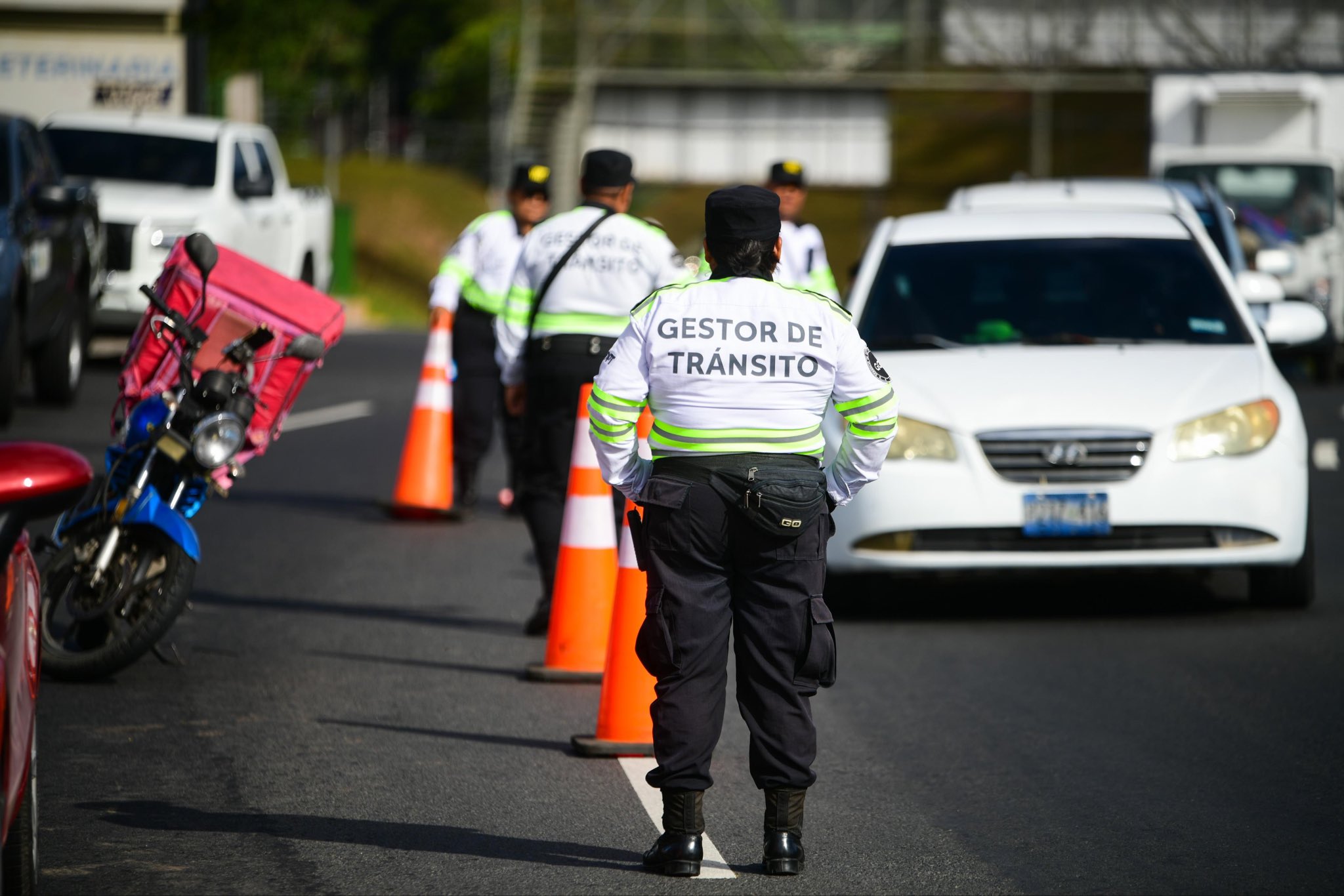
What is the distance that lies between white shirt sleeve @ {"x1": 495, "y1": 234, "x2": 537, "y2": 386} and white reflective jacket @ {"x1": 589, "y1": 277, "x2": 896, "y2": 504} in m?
3.40

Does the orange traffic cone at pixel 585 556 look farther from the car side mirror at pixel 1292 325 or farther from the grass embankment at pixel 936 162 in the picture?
the grass embankment at pixel 936 162

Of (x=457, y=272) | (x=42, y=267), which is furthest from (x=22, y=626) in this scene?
(x=42, y=267)

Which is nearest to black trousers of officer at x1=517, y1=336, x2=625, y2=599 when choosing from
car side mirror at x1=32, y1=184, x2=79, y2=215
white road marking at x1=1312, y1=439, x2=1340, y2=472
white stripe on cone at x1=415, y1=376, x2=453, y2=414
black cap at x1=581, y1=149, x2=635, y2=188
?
black cap at x1=581, y1=149, x2=635, y2=188

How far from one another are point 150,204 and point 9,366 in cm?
474

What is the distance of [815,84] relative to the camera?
2021 inches

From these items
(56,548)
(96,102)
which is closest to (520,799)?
(56,548)

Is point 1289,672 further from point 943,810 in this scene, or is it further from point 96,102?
point 96,102

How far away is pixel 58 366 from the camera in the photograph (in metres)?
16.2

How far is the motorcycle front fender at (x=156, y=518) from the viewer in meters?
7.55

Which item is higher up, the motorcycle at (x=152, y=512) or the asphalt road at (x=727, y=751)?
the motorcycle at (x=152, y=512)

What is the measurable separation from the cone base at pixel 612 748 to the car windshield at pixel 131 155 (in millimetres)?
13920

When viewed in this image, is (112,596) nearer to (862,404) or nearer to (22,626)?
(22,626)

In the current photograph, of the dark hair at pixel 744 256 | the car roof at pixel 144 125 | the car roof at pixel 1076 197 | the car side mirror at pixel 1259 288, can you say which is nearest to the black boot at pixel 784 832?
the dark hair at pixel 744 256

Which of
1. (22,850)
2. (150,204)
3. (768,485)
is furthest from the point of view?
(150,204)
